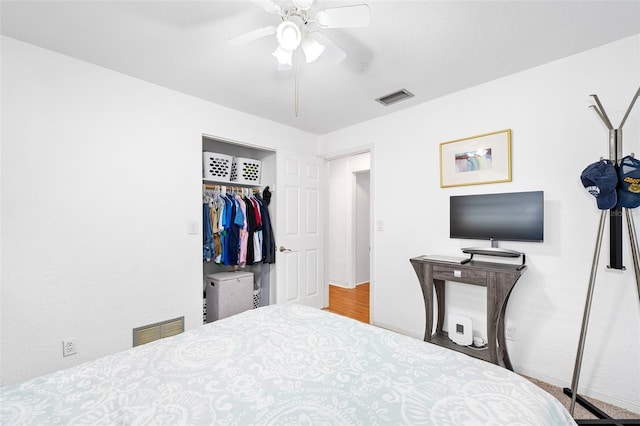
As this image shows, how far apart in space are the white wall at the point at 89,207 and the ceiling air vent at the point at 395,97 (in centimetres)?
178

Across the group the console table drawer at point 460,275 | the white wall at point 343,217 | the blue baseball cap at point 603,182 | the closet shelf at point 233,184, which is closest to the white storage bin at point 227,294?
the closet shelf at point 233,184

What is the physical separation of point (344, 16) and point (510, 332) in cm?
256

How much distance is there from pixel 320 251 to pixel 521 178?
242 cm

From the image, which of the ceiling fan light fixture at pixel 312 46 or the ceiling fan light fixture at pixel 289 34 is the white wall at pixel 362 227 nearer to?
the ceiling fan light fixture at pixel 312 46

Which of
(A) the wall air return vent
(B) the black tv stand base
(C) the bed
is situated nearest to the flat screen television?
(B) the black tv stand base

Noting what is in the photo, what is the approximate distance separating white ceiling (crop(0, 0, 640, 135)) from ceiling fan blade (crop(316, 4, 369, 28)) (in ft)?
0.85

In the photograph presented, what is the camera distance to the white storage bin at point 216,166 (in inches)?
118

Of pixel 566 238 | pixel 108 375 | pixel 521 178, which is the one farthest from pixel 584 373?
pixel 108 375

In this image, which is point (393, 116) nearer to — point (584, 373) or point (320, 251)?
point (320, 251)

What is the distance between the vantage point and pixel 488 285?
2.11m

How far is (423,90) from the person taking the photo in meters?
2.57

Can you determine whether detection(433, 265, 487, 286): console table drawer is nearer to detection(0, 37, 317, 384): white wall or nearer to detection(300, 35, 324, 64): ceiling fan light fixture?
detection(300, 35, 324, 64): ceiling fan light fixture

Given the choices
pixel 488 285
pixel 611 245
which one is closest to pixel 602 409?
pixel 488 285

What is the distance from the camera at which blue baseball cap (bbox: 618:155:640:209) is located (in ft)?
5.42
